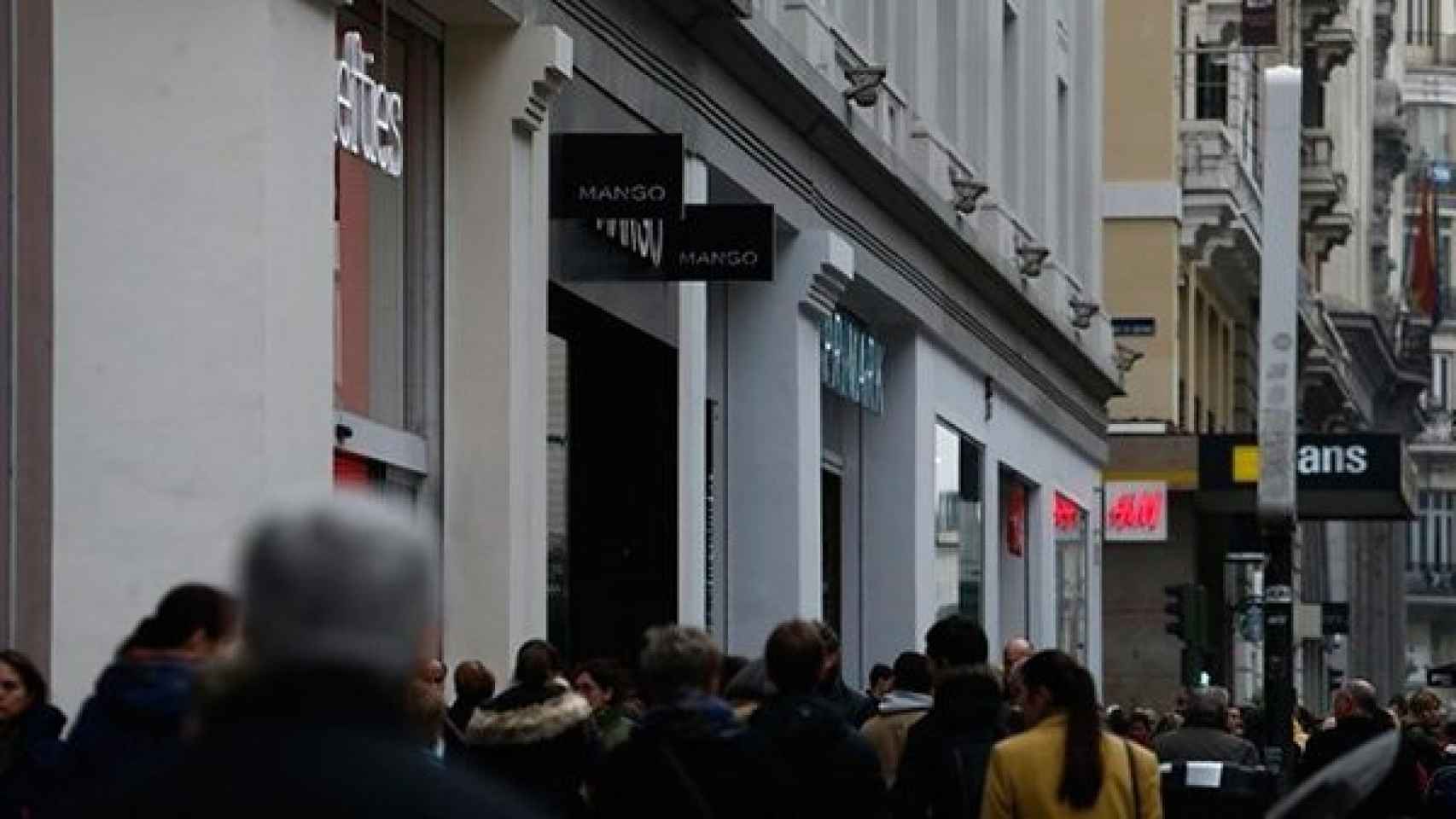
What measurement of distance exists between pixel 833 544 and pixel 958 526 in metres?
3.67

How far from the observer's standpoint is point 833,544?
1300 inches

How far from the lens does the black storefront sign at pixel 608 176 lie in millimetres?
20172

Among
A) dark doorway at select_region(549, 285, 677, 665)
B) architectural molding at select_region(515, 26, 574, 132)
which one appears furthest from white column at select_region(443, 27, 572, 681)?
dark doorway at select_region(549, 285, 677, 665)

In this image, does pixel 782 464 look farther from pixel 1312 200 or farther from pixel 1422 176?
pixel 1422 176

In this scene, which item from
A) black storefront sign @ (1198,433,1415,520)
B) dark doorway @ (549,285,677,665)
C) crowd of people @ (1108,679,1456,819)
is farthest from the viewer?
black storefront sign @ (1198,433,1415,520)

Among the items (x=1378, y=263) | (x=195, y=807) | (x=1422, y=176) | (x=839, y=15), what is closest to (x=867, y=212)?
(x=839, y=15)

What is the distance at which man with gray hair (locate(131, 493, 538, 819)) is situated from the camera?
14.3ft

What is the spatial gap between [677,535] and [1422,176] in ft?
331

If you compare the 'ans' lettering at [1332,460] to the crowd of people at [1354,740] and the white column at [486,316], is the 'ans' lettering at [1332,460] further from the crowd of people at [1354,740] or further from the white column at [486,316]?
the white column at [486,316]

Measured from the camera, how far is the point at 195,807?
4.39 metres

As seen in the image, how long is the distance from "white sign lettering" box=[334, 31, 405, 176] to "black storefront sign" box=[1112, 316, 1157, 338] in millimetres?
36733

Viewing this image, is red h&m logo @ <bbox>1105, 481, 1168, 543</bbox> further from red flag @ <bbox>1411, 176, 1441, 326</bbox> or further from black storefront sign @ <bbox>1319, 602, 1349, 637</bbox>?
red flag @ <bbox>1411, 176, 1441, 326</bbox>

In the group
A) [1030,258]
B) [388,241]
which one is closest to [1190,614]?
[1030,258]

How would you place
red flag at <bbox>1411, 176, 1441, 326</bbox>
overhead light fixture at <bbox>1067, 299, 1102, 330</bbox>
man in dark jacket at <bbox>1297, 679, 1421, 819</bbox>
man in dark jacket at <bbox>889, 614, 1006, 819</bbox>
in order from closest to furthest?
man in dark jacket at <bbox>889, 614, 1006, 819</bbox>, man in dark jacket at <bbox>1297, 679, 1421, 819</bbox>, overhead light fixture at <bbox>1067, 299, 1102, 330</bbox>, red flag at <bbox>1411, 176, 1441, 326</bbox>
